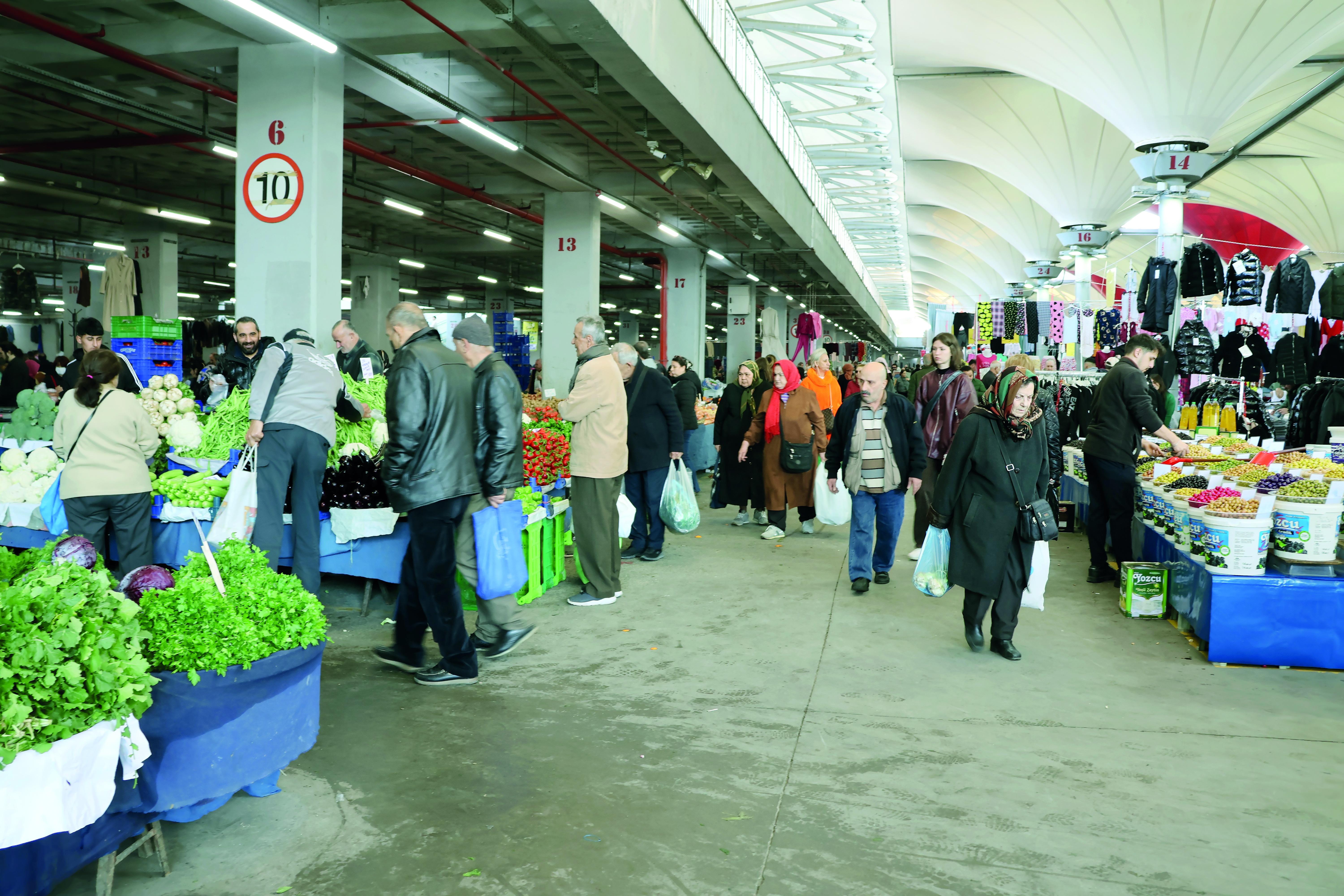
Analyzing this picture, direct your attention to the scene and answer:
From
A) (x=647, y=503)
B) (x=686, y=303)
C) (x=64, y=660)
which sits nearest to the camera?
(x=64, y=660)

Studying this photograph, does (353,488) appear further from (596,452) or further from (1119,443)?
(1119,443)

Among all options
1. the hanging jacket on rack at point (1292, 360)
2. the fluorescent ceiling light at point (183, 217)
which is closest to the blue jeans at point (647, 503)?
the hanging jacket on rack at point (1292, 360)

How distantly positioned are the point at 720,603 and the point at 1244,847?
11.9 feet

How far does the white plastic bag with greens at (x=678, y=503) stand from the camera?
7445mm

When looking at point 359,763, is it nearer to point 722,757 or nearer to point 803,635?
point 722,757

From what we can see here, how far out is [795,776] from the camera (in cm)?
362

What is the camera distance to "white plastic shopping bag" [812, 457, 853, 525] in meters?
8.16

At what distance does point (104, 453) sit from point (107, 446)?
0.15 ft

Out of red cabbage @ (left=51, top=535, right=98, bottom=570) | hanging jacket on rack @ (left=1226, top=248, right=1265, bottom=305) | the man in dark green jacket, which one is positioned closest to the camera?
red cabbage @ (left=51, top=535, right=98, bottom=570)

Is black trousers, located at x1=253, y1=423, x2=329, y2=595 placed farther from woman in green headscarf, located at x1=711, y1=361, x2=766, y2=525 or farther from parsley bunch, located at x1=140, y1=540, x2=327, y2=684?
woman in green headscarf, located at x1=711, y1=361, x2=766, y2=525

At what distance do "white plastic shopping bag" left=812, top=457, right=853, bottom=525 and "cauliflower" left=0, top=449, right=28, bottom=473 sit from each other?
5752 millimetres

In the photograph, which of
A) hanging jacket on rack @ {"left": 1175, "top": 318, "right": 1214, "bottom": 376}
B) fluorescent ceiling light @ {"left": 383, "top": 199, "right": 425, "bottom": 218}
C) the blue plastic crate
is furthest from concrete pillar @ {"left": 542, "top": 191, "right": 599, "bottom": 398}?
hanging jacket on rack @ {"left": 1175, "top": 318, "right": 1214, "bottom": 376}

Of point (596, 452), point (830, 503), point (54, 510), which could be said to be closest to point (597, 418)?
point (596, 452)

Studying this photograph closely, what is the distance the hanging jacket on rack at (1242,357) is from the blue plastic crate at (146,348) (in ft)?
39.2
